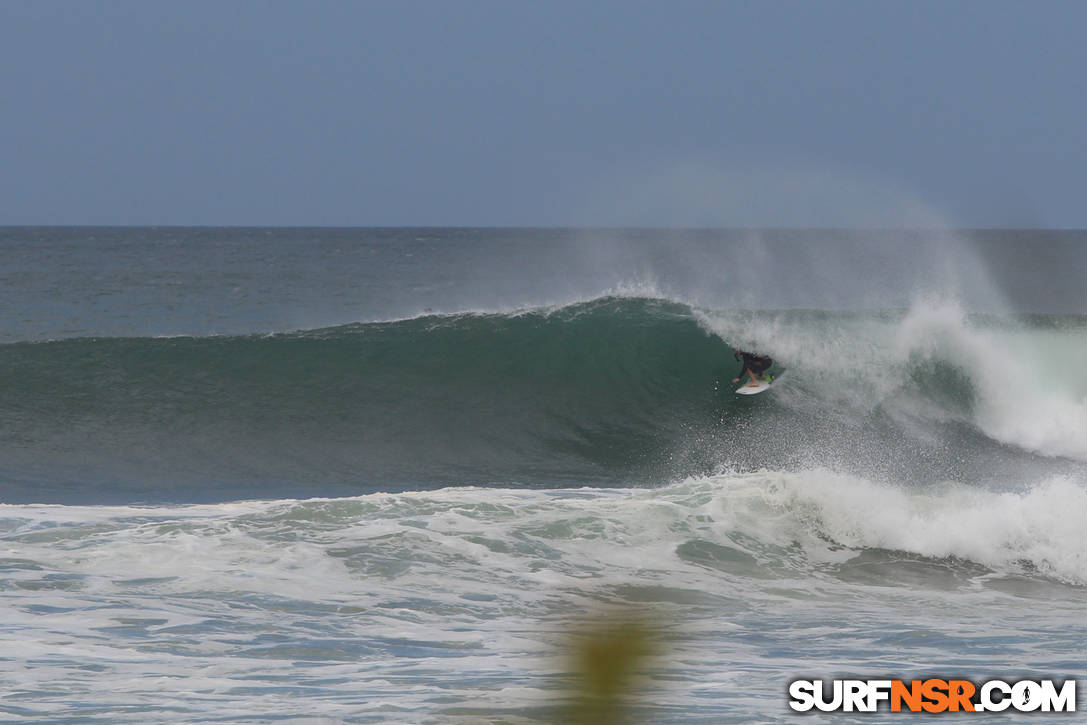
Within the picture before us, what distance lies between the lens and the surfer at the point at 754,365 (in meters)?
16.7

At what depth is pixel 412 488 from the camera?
522 inches

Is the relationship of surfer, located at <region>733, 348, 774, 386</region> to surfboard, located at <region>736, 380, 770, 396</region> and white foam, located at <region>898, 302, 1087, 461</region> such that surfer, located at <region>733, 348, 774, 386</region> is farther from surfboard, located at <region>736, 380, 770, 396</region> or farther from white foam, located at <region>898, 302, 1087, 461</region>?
white foam, located at <region>898, 302, 1087, 461</region>

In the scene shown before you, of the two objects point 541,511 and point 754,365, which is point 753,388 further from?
point 541,511

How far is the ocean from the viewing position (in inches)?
252

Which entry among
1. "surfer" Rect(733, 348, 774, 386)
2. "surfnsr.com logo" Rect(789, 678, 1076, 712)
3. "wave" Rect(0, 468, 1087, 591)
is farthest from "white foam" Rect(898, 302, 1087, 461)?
"surfnsr.com logo" Rect(789, 678, 1076, 712)

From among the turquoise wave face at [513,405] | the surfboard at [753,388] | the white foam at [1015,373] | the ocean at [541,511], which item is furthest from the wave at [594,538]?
the surfboard at [753,388]

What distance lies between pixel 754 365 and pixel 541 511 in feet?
23.6

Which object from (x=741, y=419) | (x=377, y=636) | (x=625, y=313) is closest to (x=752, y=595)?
(x=377, y=636)

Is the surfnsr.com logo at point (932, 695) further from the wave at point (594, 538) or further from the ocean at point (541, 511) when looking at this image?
the wave at point (594, 538)

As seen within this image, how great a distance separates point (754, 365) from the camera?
55.1 feet

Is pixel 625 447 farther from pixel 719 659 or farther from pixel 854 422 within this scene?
pixel 719 659

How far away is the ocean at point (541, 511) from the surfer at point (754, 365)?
0.34 metres

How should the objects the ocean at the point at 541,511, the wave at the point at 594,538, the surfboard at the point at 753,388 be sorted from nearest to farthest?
1. the ocean at the point at 541,511
2. the wave at the point at 594,538
3. the surfboard at the point at 753,388

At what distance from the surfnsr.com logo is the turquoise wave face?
22.7ft
